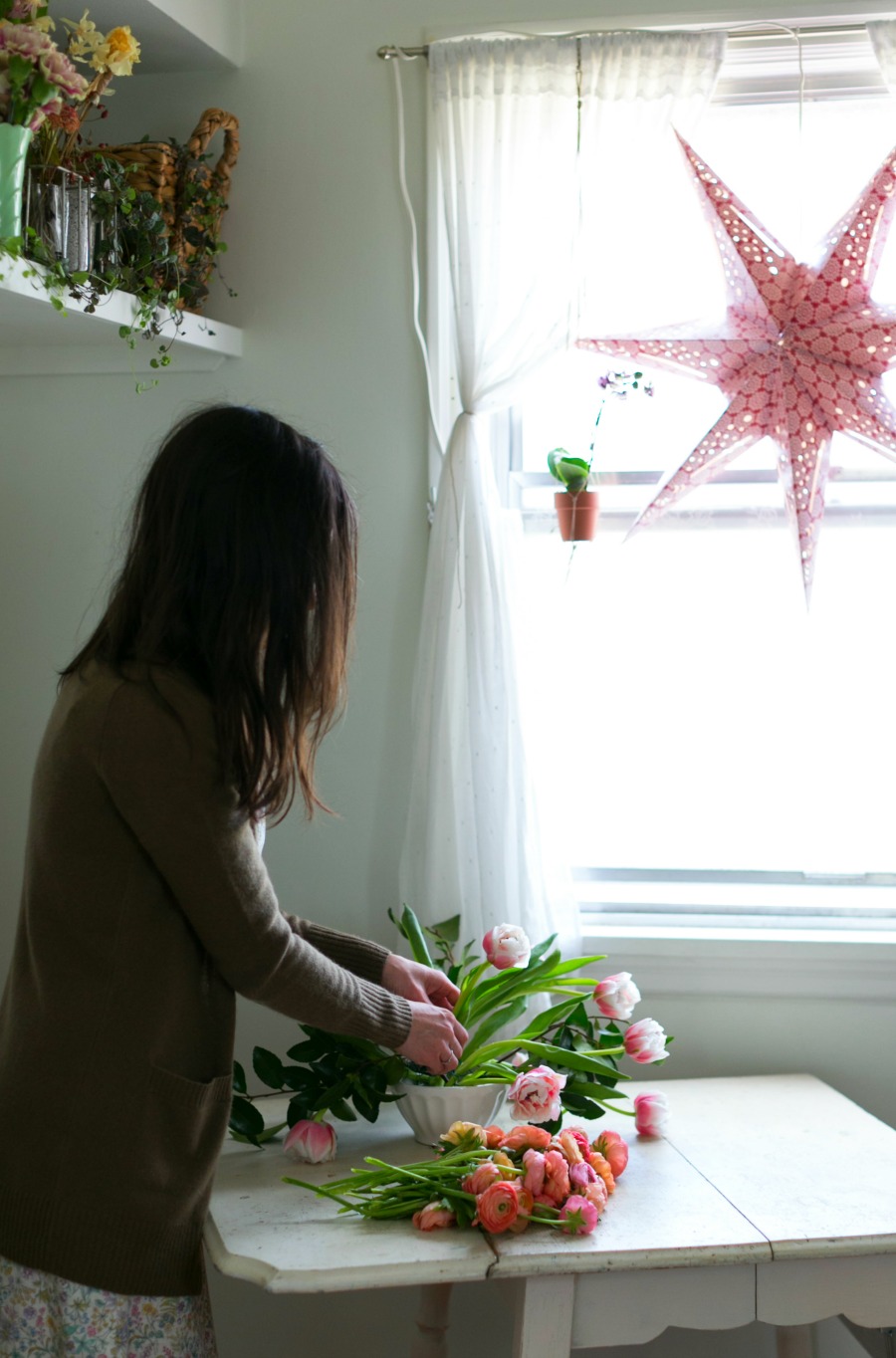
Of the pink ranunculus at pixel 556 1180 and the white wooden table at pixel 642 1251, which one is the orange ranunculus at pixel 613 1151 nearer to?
the white wooden table at pixel 642 1251

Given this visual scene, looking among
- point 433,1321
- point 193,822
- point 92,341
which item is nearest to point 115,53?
point 92,341

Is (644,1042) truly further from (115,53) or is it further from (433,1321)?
(115,53)

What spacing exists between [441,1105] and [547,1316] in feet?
0.99

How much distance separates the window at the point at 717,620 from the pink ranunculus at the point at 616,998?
0.44 metres

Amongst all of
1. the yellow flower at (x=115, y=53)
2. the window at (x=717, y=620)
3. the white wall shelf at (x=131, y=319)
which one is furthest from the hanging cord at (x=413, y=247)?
the yellow flower at (x=115, y=53)

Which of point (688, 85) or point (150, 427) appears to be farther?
point (150, 427)

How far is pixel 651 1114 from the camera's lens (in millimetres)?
1663

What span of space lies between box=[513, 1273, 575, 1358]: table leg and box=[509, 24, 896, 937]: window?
0.79m

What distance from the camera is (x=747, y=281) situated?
1922 mm

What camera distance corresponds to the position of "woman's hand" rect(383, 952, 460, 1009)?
1575mm

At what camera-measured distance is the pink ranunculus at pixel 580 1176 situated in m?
1.38

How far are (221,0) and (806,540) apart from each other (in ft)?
4.12

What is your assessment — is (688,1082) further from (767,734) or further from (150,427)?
(150,427)

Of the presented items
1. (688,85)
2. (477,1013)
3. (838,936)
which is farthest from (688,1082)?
(688,85)
